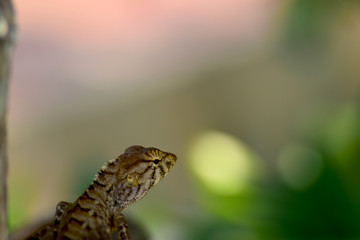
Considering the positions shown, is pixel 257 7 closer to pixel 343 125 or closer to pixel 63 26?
pixel 63 26

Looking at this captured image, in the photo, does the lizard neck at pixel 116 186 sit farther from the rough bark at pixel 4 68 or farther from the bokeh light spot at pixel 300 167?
the bokeh light spot at pixel 300 167

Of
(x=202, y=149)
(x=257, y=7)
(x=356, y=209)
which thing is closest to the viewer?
(x=356, y=209)

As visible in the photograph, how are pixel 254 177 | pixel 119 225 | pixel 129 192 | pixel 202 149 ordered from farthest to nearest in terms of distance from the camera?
pixel 202 149 < pixel 254 177 < pixel 129 192 < pixel 119 225

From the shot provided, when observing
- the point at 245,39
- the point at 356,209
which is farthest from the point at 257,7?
the point at 356,209

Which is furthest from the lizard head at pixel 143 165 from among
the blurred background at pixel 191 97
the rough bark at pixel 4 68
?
the blurred background at pixel 191 97

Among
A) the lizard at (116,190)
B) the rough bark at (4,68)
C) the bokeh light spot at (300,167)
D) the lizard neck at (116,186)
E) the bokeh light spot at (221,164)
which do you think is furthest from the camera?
the bokeh light spot at (221,164)

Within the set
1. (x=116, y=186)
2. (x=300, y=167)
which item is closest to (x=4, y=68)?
(x=116, y=186)

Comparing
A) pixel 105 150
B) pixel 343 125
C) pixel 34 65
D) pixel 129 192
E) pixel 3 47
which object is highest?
pixel 3 47
